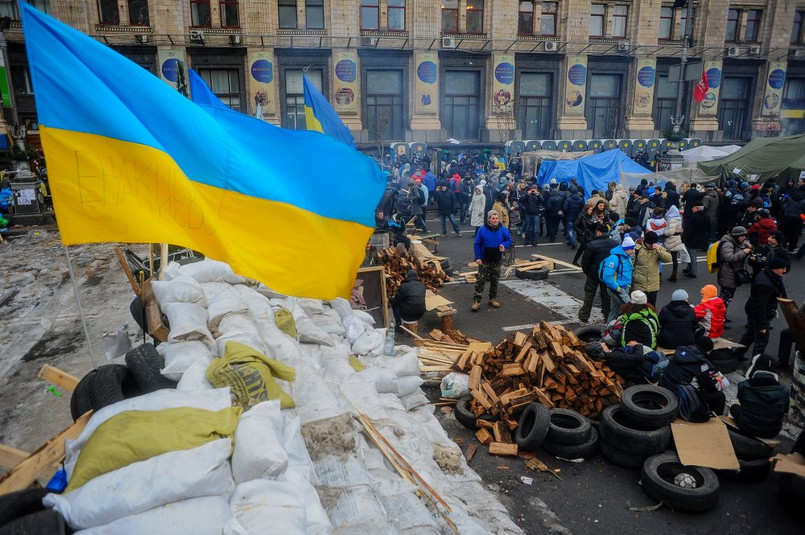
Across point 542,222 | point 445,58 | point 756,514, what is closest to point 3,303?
point 756,514

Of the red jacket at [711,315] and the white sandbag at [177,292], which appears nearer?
the white sandbag at [177,292]

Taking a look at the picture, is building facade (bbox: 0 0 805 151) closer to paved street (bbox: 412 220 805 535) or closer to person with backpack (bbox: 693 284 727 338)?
person with backpack (bbox: 693 284 727 338)

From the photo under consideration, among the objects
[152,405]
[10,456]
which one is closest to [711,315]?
[152,405]

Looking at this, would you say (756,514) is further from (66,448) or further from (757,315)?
(66,448)

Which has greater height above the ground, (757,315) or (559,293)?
(757,315)

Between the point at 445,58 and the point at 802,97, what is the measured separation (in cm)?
2559

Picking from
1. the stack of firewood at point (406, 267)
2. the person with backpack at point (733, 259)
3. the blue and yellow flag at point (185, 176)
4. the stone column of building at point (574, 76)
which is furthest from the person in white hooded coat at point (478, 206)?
the stone column of building at point (574, 76)

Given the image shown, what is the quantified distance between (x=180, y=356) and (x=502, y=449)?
3.49 m

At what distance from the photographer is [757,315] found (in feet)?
25.0

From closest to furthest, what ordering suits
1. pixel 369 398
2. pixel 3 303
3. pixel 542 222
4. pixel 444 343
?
1. pixel 369 398
2. pixel 444 343
3. pixel 3 303
4. pixel 542 222

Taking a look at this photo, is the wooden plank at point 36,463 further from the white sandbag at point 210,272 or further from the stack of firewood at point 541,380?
the stack of firewood at point 541,380

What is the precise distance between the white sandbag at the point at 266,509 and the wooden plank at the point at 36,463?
3.51ft

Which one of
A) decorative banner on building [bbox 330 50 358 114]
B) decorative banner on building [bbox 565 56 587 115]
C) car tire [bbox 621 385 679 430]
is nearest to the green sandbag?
car tire [bbox 621 385 679 430]

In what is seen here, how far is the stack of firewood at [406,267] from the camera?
38.0ft
